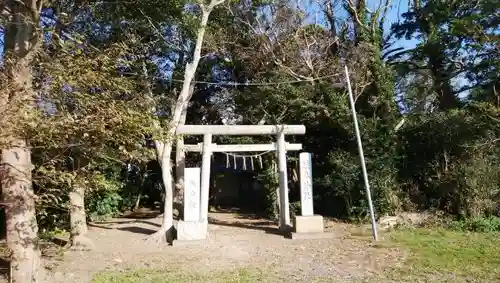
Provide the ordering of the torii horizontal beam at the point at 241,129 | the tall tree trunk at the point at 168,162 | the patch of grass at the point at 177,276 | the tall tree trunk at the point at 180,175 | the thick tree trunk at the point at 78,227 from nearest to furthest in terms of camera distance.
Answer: the patch of grass at the point at 177,276 → the thick tree trunk at the point at 78,227 → the tall tree trunk at the point at 168,162 → the torii horizontal beam at the point at 241,129 → the tall tree trunk at the point at 180,175

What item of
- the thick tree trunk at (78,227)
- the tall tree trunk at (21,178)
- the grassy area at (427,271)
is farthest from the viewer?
the thick tree trunk at (78,227)

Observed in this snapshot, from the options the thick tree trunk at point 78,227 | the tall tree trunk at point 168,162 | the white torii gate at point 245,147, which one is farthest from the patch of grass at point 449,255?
the thick tree trunk at point 78,227

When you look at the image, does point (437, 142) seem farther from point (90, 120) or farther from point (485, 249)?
point (90, 120)

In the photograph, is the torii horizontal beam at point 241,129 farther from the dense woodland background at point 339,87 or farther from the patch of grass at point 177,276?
the patch of grass at point 177,276

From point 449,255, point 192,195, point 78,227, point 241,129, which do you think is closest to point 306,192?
point 241,129

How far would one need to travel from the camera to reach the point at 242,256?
9.02 m

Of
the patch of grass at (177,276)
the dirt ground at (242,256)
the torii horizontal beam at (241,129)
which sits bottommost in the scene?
the patch of grass at (177,276)

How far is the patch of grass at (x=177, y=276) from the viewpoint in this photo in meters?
6.98

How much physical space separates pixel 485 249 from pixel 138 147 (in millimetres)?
6996

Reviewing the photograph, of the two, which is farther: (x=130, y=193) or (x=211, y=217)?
(x=130, y=193)

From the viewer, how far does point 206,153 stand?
11.8 meters

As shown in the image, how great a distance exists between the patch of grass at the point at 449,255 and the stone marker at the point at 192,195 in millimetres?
4717

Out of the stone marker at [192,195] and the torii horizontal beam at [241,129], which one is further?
the torii horizontal beam at [241,129]

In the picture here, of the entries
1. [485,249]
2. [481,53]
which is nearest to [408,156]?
[481,53]
